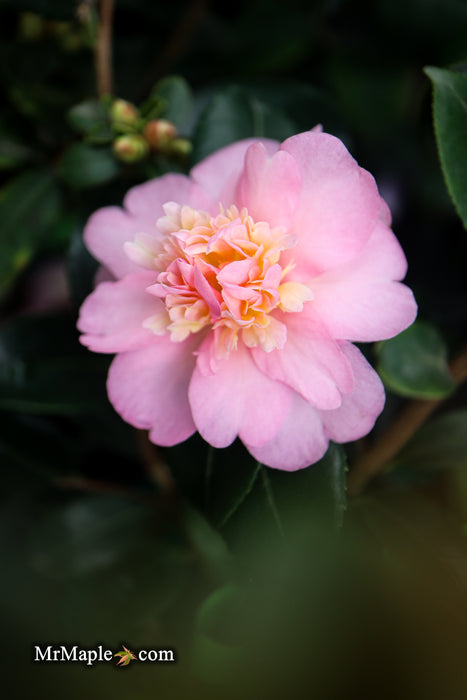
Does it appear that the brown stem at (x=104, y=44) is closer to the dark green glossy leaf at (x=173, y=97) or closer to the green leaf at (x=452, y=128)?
the dark green glossy leaf at (x=173, y=97)

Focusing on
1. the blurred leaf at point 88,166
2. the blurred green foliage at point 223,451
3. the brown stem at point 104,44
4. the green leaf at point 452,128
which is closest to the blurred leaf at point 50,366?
the blurred green foliage at point 223,451

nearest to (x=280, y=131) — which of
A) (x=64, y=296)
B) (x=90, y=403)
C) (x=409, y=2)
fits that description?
(x=90, y=403)

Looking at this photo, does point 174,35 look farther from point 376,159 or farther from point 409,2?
point 376,159

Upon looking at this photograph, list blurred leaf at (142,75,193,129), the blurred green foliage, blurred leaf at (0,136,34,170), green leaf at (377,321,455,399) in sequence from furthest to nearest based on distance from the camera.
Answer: blurred leaf at (0,136,34,170)
blurred leaf at (142,75,193,129)
green leaf at (377,321,455,399)
the blurred green foliage

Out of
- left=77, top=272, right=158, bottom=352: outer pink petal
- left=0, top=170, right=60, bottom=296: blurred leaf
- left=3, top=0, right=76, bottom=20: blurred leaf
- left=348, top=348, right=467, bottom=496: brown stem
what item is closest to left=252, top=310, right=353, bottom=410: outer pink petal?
left=77, top=272, right=158, bottom=352: outer pink petal

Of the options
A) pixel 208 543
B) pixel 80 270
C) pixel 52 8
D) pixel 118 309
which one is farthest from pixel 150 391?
pixel 52 8

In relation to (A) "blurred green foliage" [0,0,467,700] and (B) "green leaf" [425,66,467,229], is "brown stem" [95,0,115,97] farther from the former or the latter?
(B) "green leaf" [425,66,467,229]
